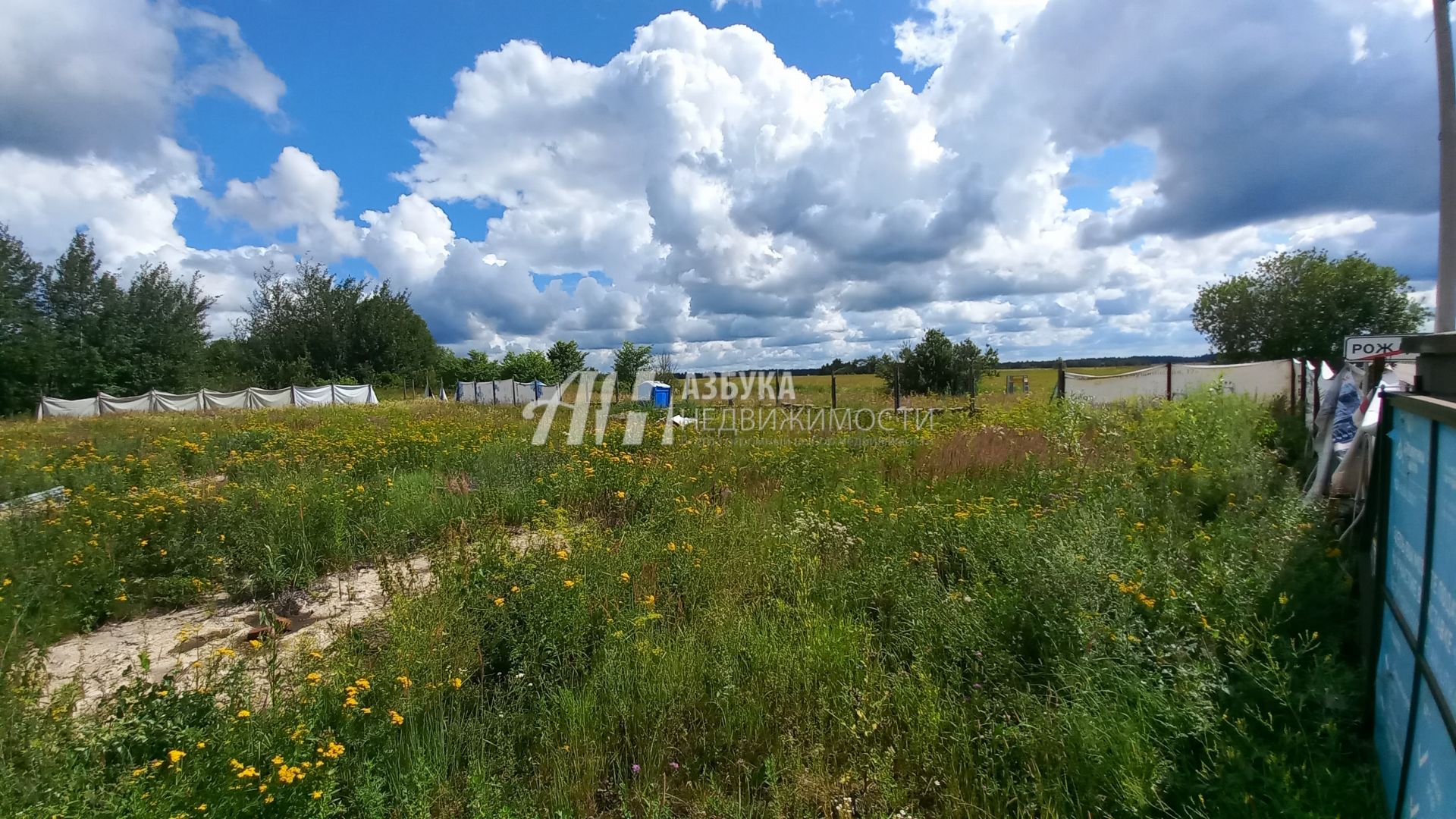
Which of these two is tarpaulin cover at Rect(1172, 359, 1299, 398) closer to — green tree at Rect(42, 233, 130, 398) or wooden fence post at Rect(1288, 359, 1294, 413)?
wooden fence post at Rect(1288, 359, 1294, 413)

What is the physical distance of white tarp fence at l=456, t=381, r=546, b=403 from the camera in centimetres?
2639

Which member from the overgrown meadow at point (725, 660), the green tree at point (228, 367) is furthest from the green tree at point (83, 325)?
the overgrown meadow at point (725, 660)

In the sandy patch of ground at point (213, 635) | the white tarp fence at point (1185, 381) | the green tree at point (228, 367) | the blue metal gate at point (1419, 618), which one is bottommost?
the sandy patch of ground at point (213, 635)

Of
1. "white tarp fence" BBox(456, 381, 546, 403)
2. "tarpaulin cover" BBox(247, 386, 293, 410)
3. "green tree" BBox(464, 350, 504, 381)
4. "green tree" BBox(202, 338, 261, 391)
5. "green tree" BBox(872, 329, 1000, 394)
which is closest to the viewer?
"green tree" BBox(872, 329, 1000, 394)

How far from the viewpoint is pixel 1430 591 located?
1.79m

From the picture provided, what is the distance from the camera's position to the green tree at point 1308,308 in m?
24.0

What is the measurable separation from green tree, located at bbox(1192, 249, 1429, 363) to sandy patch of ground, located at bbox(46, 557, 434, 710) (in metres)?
32.0

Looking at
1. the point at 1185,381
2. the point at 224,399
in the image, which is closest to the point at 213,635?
the point at 1185,381

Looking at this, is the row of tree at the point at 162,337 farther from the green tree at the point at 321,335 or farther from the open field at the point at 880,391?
the open field at the point at 880,391

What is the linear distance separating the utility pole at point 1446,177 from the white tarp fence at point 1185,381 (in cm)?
413

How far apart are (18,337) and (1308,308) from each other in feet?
186

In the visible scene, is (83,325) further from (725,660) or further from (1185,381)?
(1185,381)

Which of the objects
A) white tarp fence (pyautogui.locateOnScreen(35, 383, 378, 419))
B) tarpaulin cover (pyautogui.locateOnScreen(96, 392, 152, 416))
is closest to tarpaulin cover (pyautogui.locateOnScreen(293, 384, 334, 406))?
white tarp fence (pyautogui.locateOnScreen(35, 383, 378, 419))

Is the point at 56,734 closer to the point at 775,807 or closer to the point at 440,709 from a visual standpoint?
the point at 440,709
